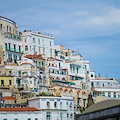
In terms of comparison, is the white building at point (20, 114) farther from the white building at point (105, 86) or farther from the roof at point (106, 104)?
the white building at point (105, 86)

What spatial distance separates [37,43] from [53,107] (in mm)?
32546

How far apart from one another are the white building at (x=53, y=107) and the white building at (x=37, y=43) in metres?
26.0

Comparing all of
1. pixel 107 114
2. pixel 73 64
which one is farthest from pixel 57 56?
pixel 107 114

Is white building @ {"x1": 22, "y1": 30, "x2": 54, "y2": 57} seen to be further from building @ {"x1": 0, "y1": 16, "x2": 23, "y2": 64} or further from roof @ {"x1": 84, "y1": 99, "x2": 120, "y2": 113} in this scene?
roof @ {"x1": 84, "y1": 99, "x2": 120, "y2": 113}

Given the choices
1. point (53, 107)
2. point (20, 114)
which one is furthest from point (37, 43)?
point (20, 114)

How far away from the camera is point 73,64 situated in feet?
364

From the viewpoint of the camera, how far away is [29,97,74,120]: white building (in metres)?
78.1

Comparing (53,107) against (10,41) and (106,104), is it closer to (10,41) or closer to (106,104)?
(10,41)

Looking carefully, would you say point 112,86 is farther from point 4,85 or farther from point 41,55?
point 4,85

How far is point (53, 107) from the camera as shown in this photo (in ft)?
264

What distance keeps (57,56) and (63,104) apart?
32113 millimetres

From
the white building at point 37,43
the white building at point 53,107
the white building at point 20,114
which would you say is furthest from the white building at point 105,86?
the white building at point 20,114

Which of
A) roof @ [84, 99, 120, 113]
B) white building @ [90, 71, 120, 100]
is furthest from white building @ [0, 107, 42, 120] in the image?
white building @ [90, 71, 120, 100]

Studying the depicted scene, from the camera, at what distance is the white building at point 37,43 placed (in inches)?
4203
